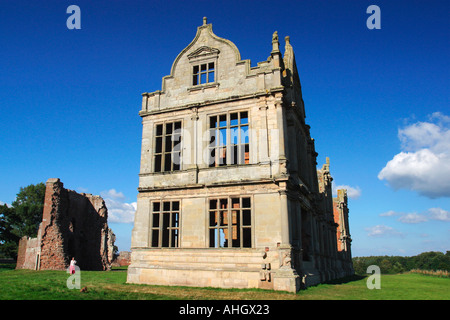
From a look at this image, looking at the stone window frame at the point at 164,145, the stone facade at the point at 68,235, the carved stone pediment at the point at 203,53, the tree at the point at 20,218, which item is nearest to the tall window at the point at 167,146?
the stone window frame at the point at 164,145

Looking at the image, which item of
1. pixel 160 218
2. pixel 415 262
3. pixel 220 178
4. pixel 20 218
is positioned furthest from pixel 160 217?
pixel 415 262

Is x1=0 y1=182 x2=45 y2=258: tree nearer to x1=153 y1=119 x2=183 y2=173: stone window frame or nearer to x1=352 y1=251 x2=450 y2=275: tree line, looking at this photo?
x1=153 y1=119 x2=183 y2=173: stone window frame

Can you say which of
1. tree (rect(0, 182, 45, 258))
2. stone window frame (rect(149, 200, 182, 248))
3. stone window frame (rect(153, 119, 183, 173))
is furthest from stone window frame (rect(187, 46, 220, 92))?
tree (rect(0, 182, 45, 258))

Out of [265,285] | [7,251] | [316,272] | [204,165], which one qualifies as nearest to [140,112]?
[204,165]

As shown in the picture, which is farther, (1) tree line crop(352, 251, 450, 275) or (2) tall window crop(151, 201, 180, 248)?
(1) tree line crop(352, 251, 450, 275)

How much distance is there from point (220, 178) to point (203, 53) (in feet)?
25.9

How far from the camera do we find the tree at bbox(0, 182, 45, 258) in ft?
157

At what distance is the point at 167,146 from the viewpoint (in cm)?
2111

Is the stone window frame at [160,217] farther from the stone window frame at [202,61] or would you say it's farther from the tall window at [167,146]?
the stone window frame at [202,61]

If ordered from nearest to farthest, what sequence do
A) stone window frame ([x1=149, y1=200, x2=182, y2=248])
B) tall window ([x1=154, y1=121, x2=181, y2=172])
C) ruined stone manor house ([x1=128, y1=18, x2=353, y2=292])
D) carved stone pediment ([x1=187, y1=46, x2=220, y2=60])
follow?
1. ruined stone manor house ([x1=128, y1=18, x2=353, y2=292])
2. stone window frame ([x1=149, y1=200, x2=182, y2=248])
3. tall window ([x1=154, y1=121, x2=181, y2=172])
4. carved stone pediment ([x1=187, y1=46, x2=220, y2=60])

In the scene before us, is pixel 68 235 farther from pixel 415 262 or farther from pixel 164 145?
pixel 415 262

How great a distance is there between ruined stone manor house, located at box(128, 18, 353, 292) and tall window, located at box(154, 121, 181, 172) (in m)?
0.06

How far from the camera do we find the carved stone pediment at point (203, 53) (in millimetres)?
20448
